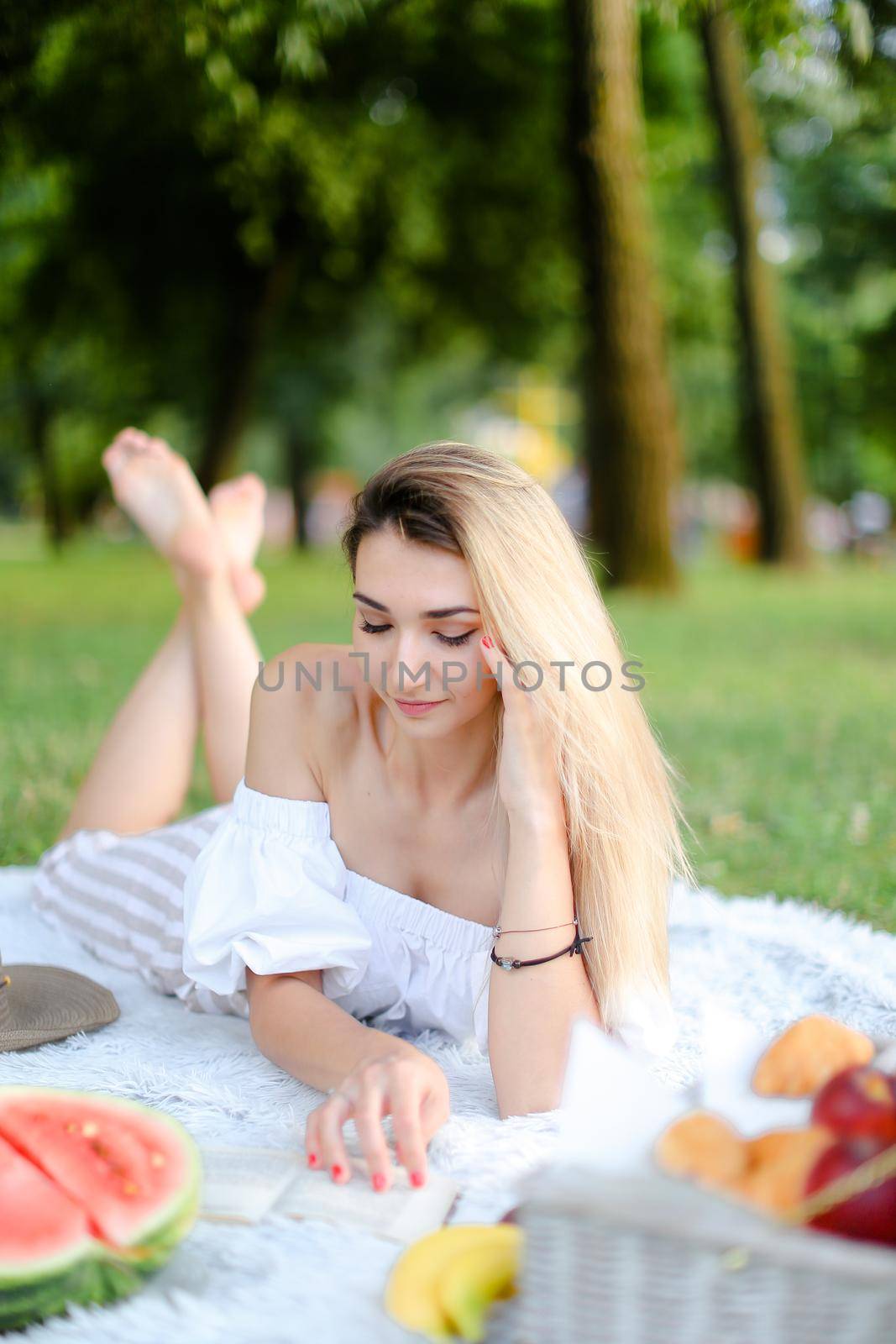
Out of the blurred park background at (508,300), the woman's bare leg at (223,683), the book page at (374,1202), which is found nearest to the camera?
the book page at (374,1202)

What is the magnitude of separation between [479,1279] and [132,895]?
1778 millimetres

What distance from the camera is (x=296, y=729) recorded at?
249cm

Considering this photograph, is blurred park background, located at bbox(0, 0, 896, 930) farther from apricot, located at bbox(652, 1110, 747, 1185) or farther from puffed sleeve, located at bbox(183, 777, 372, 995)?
apricot, located at bbox(652, 1110, 747, 1185)

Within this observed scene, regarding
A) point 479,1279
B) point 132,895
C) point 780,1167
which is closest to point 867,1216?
point 780,1167

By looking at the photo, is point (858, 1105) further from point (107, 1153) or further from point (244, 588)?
point (244, 588)

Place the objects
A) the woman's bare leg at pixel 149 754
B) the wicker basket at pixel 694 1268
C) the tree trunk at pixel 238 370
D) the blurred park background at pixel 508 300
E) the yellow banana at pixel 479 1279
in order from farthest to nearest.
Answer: the tree trunk at pixel 238 370 → the blurred park background at pixel 508 300 → the woman's bare leg at pixel 149 754 → the yellow banana at pixel 479 1279 → the wicker basket at pixel 694 1268

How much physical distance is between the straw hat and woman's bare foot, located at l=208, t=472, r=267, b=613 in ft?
4.62

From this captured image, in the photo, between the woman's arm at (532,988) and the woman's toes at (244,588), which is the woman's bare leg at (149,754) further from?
the woman's arm at (532,988)

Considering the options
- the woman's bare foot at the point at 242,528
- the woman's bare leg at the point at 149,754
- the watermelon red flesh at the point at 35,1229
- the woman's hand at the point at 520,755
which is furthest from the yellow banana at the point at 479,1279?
the woman's bare foot at the point at 242,528

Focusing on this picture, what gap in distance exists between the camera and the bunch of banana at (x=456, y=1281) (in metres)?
1.49

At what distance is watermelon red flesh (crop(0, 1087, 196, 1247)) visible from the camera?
5.40 feet

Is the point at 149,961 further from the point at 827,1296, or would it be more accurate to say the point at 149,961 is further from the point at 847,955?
the point at 827,1296

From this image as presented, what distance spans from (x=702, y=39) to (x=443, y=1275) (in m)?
14.0

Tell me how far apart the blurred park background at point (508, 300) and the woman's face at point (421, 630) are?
1.48 ft
